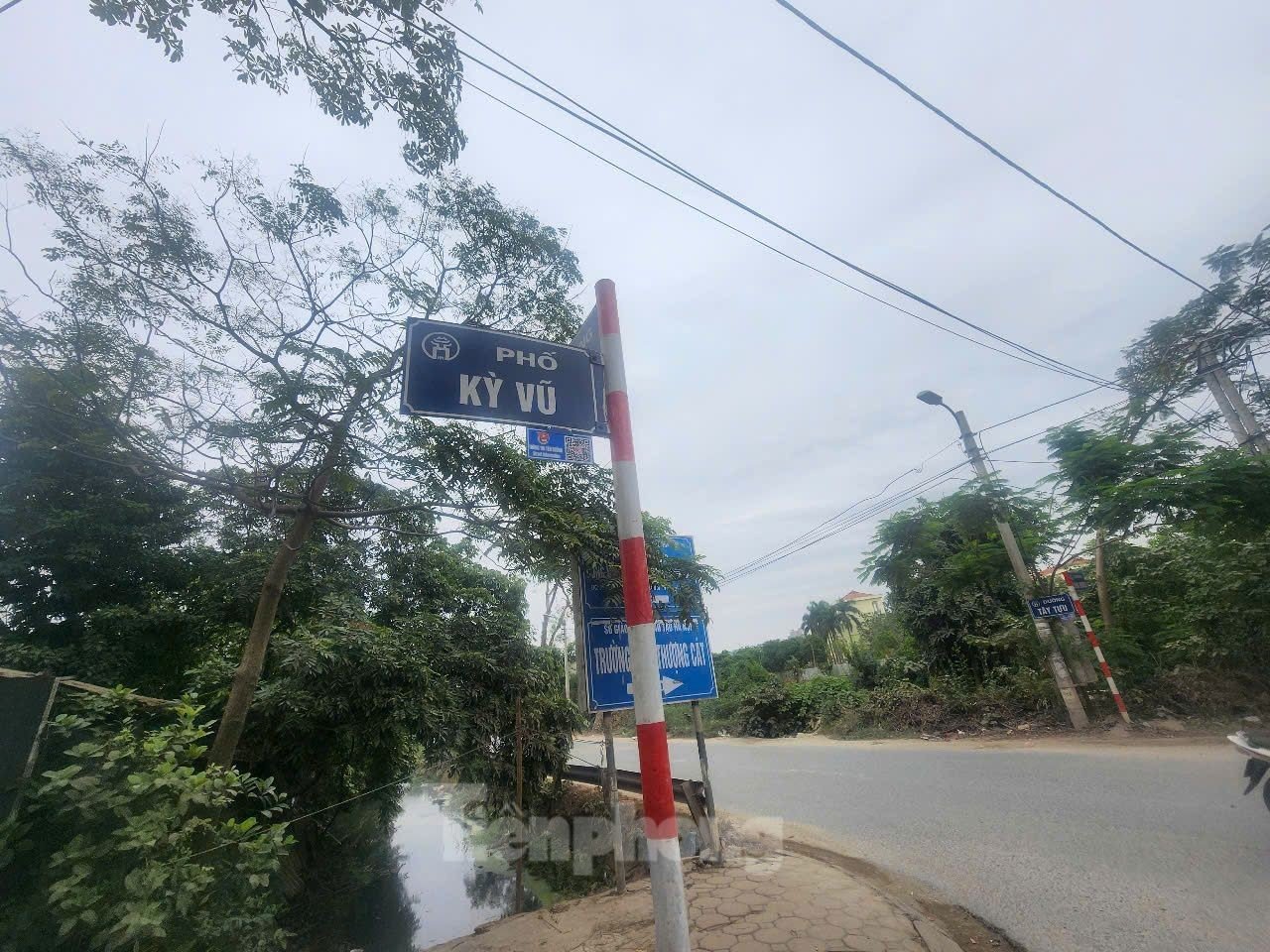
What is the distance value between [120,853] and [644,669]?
2.93 m

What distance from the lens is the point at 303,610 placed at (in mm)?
8602

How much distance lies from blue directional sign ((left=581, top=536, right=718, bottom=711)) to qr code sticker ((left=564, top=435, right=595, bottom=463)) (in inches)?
65.5

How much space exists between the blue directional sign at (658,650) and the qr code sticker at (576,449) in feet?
5.46

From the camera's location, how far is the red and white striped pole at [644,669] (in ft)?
6.03

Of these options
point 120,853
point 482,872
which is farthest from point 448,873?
point 120,853

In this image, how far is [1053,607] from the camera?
998 centimetres

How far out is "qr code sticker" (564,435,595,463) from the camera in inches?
107

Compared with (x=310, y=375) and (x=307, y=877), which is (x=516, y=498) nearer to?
(x=310, y=375)

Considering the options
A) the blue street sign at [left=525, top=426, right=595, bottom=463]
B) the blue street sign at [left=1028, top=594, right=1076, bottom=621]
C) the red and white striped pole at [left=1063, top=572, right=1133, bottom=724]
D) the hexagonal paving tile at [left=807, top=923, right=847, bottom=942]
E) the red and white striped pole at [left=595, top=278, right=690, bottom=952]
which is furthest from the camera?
the blue street sign at [left=1028, top=594, right=1076, bottom=621]

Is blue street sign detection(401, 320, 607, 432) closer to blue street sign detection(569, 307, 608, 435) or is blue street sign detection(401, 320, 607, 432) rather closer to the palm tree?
blue street sign detection(569, 307, 608, 435)

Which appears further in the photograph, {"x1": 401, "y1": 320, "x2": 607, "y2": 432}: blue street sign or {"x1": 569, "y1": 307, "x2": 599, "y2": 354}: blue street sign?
{"x1": 569, "y1": 307, "x2": 599, "y2": 354}: blue street sign

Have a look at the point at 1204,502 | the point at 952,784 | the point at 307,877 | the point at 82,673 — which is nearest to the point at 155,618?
the point at 82,673

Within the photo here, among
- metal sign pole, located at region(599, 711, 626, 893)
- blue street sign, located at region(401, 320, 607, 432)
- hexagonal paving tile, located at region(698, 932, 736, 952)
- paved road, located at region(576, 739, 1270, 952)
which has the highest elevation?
blue street sign, located at region(401, 320, 607, 432)

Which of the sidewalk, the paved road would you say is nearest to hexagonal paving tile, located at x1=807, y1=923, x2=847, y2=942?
the sidewalk
